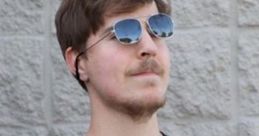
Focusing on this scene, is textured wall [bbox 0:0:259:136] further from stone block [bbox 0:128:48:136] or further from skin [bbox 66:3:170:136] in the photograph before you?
skin [bbox 66:3:170:136]

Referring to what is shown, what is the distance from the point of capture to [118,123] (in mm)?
2307

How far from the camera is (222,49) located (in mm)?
3270

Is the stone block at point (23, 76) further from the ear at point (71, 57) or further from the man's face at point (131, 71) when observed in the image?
the man's face at point (131, 71)

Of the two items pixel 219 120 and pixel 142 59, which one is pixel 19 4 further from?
pixel 142 59

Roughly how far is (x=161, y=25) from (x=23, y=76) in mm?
1260

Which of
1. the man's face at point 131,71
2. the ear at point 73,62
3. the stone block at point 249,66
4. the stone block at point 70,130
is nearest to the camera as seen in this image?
Answer: the man's face at point 131,71

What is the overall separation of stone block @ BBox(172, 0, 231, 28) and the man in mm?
929

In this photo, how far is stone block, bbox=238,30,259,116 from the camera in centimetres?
326

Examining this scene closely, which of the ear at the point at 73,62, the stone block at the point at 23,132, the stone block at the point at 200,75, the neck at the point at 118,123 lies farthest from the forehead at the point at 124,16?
the stone block at the point at 23,132

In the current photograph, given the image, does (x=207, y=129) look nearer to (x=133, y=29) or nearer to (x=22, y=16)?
(x=22, y=16)

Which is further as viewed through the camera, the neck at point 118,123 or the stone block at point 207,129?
the stone block at point 207,129

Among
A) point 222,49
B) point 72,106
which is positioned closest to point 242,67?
point 222,49

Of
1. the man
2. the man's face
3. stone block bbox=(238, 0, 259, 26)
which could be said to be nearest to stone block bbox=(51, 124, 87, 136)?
stone block bbox=(238, 0, 259, 26)

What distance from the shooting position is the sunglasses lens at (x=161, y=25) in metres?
2.26
